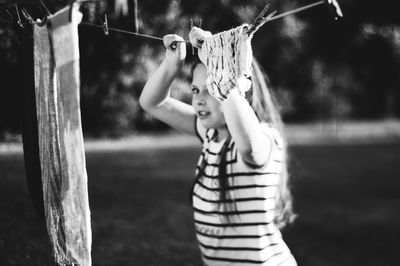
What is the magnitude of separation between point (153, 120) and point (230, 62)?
11.3 ft

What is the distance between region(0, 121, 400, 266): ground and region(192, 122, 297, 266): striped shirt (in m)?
0.83

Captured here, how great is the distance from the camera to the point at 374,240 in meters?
4.68

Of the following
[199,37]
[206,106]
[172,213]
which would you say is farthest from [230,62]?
[172,213]

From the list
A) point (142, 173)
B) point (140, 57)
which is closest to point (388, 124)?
point (142, 173)

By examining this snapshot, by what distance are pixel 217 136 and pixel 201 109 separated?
0.65 feet

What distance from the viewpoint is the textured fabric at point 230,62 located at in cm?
177

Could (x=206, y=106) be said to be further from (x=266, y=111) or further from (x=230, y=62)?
(x=266, y=111)

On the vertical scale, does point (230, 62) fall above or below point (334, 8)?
below

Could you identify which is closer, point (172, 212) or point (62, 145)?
point (62, 145)

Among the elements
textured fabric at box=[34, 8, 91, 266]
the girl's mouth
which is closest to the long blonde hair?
the girl's mouth

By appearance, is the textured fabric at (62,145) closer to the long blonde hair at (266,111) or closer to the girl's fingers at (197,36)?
the girl's fingers at (197,36)

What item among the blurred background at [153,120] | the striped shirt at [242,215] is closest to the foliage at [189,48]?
the blurred background at [153,120]

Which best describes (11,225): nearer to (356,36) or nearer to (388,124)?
(356,36)

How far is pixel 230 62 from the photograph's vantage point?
1.77 metres
